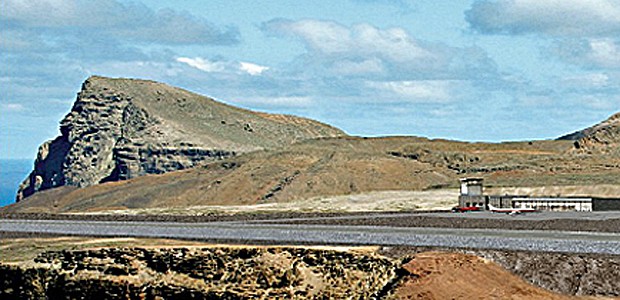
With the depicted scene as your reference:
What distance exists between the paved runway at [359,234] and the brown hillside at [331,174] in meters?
32.8

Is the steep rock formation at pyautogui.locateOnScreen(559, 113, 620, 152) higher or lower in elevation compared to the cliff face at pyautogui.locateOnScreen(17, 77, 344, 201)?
lower

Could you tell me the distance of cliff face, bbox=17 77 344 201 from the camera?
115062 mm

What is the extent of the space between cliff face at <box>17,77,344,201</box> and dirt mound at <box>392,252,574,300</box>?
96261 millimetres

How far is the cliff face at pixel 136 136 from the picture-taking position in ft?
378

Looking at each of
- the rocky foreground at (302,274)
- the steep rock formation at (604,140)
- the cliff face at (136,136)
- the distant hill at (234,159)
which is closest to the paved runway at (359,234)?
the rocky foreground at (302,274)

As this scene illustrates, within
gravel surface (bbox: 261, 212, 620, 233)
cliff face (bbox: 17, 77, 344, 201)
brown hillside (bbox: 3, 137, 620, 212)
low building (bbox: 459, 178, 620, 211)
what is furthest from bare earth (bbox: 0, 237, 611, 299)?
cliff face (bbox: 17, 77, 344, 201)

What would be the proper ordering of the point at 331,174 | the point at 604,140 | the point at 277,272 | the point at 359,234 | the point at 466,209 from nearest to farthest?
the point at 277,272
the point at 359,234
the point at 466,209
the point at 331,174
the point at 604,140

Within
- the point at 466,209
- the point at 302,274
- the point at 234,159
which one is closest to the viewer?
the point at 302,274

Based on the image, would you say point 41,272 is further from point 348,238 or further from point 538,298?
point 538,298

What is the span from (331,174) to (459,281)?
5652 cm

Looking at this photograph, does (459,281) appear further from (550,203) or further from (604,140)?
(604,140)

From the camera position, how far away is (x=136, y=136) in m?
118

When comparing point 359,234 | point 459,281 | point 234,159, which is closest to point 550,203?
point 359,234

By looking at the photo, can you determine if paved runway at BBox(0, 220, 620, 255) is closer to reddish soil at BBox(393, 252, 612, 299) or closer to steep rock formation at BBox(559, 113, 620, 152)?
reddish soil at BBox(393, 252, 612, 299)
